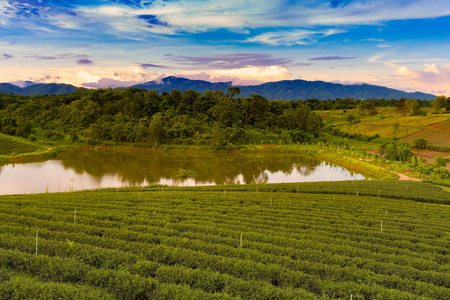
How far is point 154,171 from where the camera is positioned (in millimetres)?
44656

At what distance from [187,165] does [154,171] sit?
7437mm

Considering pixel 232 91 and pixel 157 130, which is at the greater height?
pixel 232 91

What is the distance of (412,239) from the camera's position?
44.4ft

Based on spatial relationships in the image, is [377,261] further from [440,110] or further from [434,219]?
[440,110]

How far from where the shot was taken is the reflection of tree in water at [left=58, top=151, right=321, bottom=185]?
41.1m

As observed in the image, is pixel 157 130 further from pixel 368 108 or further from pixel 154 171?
pixel 368 108

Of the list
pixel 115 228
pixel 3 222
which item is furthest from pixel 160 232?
pixel 3 222

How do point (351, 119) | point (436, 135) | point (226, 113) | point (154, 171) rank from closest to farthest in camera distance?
point (154, 171)
point (436, 135)
point (226, 113)
point (351, 119)

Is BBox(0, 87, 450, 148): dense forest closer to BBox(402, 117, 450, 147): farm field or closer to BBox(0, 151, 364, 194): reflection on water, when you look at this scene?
BBox(0, 151, 364, 194): reflection on water

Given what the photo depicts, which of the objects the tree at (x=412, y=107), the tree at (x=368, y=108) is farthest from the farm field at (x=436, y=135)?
the tree at (x=368, y=108)

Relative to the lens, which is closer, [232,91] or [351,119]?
[232,91]

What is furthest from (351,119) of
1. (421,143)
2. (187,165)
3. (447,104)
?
(187,165)

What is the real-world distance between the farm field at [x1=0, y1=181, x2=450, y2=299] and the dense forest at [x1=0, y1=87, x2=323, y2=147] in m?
51.1

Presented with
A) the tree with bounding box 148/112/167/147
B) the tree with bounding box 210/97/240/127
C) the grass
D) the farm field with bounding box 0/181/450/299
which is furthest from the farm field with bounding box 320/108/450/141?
the grass
